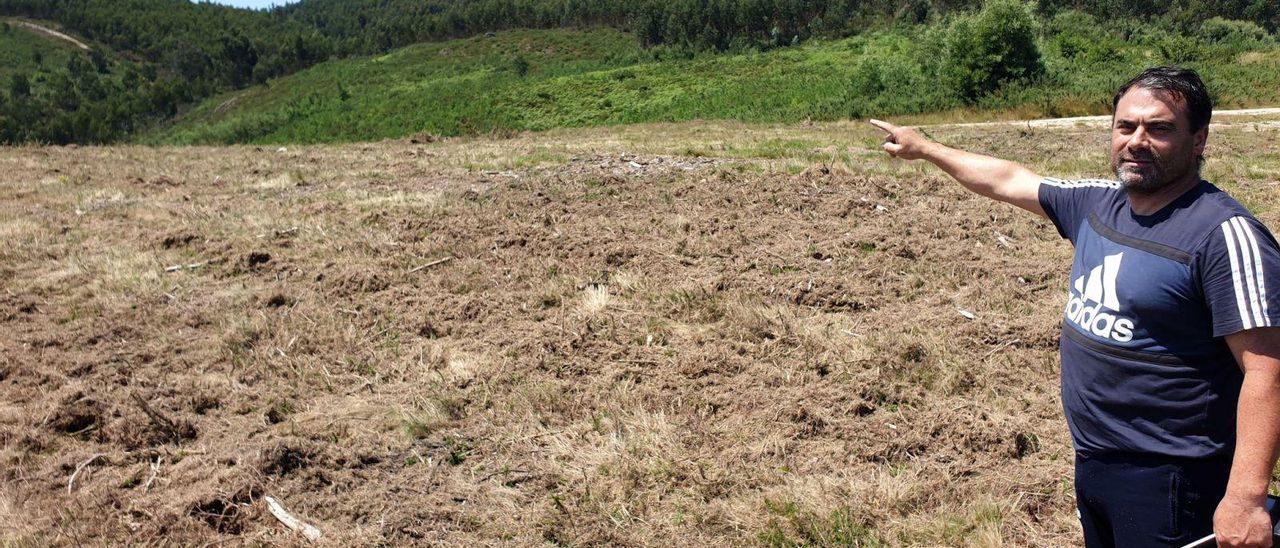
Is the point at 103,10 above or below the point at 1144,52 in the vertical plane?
above

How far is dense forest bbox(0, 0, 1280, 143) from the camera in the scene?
5719cm

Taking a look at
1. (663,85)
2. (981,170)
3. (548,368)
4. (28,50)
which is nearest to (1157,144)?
(981,170)

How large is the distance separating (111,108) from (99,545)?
3119 inches

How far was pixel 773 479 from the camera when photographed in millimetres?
3678

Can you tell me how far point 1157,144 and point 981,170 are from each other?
0.79 m

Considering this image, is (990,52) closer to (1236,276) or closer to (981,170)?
(981,170)

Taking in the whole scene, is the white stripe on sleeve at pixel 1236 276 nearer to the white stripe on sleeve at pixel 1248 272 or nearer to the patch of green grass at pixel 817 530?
the white stripe on sleeve at pixel 1248 272

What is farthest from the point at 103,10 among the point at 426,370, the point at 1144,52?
the point at 426,370

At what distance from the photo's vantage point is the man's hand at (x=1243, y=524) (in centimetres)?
179

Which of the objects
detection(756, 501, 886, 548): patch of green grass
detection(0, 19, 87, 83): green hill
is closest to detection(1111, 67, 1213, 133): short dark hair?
detection(756, 501, 886, 548): patch of green grass

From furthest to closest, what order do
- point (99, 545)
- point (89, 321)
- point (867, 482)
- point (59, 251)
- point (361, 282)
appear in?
1. point (59, 251)
2. point (361, 282)
3. point (89, 321)
4. point (867, 482)
5. point (99, 545)

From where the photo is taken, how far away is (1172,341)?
189 centimetres

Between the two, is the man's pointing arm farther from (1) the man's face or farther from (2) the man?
(1) the man's face

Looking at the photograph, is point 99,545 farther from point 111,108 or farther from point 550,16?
point 550,16
